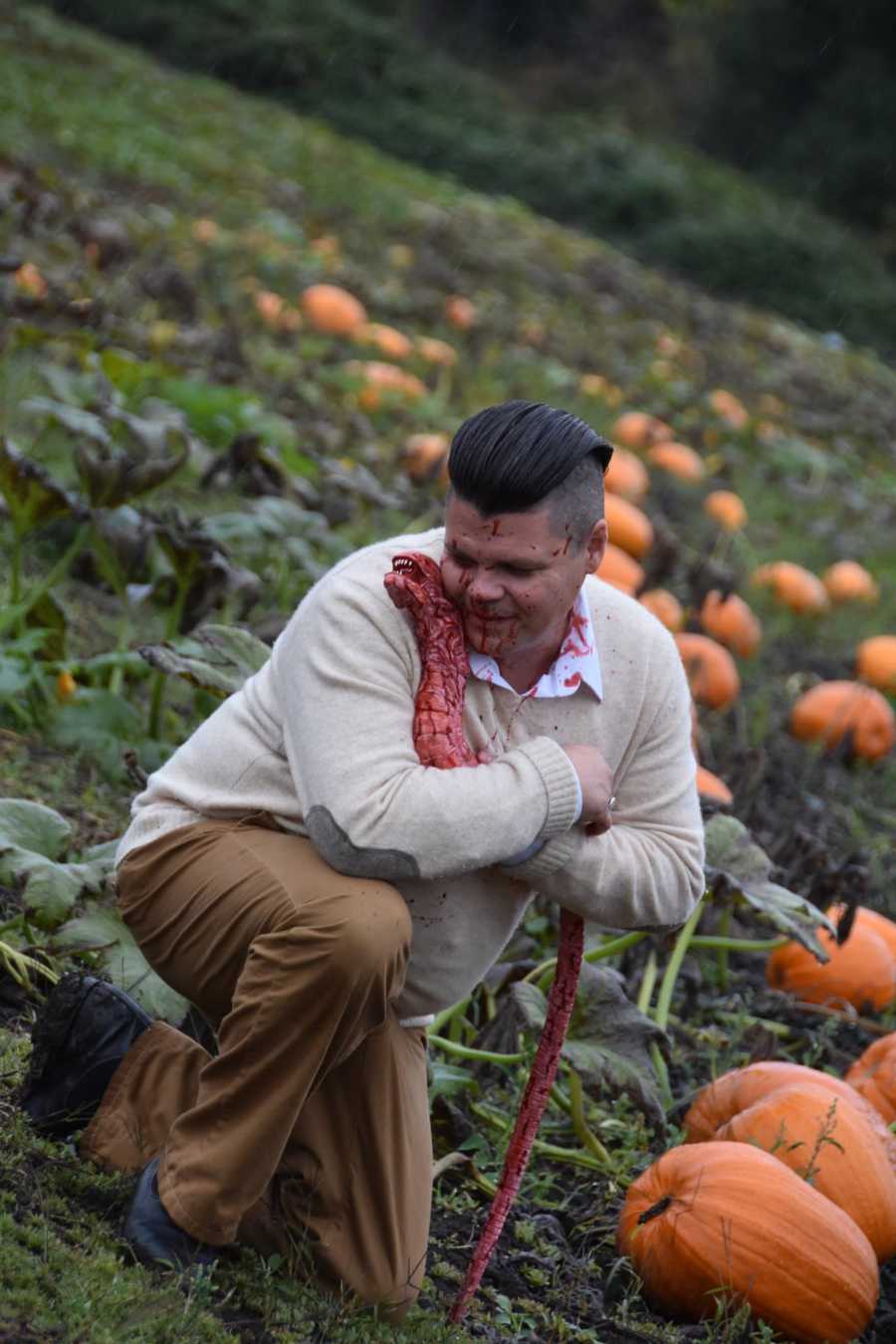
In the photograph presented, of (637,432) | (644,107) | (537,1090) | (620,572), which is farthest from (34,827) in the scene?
(644,107)

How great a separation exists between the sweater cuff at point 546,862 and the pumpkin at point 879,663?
4.39m

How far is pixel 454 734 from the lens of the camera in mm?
2256

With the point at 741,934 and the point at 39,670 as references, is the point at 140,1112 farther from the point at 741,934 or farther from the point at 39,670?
the point at 741,934

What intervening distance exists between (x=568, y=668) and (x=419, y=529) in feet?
9.64

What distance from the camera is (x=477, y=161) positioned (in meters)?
21.3

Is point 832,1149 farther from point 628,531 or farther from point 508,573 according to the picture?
point 628,531

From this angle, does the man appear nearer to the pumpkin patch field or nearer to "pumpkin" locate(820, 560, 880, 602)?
the pumpkin patch field

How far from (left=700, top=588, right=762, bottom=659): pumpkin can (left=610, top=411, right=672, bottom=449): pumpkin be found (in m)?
1.95

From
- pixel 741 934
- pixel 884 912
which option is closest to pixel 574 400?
pixel 884 912

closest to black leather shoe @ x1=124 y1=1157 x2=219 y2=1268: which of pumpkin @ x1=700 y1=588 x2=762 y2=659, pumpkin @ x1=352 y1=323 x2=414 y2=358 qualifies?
pumpkin @ x1=700 y1=588 x2=762 y2=659

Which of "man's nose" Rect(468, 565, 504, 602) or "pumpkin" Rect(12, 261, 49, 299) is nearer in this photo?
"man's nose" Rect(468, 565, 504, 602)

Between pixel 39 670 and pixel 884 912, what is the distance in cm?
247

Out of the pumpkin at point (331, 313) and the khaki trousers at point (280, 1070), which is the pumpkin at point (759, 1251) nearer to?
the khaki trousers at point (280, 1070)

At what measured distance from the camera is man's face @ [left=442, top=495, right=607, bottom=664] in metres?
2.27
